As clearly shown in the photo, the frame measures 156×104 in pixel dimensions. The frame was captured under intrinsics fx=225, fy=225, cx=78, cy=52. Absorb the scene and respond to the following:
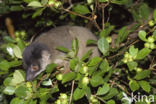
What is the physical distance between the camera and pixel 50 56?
326 cm

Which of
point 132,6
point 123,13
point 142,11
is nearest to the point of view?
point 142,11

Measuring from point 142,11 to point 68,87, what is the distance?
49.7 inches

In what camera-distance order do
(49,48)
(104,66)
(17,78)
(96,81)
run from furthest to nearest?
(49,48)
(17,78)
(104,66)
(96,81)

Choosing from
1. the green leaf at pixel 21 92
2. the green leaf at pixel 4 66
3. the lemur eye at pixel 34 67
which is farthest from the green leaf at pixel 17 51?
the green leaf at pixel 21 92

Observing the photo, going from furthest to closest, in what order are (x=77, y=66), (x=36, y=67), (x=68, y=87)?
(x=36, y=67) < (x=68, y=87) < (x=77, y=66)

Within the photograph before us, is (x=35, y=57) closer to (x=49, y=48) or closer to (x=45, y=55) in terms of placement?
(x=45, y=55)

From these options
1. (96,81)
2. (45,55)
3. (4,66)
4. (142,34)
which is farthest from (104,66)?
(45,55)

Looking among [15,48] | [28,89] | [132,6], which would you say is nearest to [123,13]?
[132,6]

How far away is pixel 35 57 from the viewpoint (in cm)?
312

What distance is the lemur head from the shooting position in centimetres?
301

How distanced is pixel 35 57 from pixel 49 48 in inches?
10.7

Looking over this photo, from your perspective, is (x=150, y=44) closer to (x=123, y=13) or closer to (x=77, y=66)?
(x=77, y=66)

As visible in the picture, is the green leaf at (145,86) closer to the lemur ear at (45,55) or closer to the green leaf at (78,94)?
the green leaf at (78,94)

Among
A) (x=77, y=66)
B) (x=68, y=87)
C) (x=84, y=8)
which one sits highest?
(x=84, y=8)
